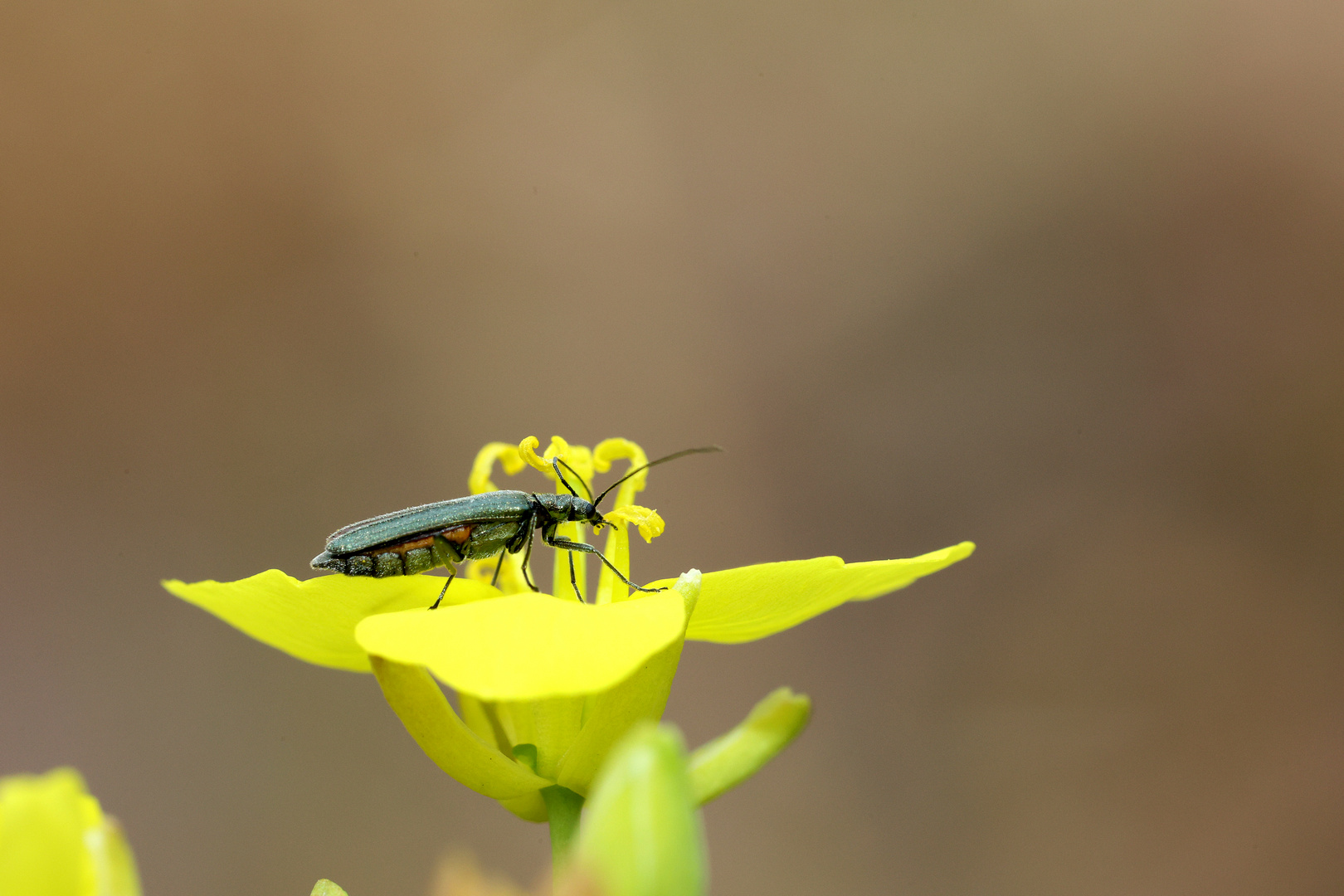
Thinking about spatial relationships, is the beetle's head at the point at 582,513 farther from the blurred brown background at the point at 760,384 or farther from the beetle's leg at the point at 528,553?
the blurred brown background at the point at 760,384

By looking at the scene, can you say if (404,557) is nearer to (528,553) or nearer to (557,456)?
(528,553)

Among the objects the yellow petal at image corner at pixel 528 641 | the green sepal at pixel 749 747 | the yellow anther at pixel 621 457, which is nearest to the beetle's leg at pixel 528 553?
the yellow anther at pixel 621 457

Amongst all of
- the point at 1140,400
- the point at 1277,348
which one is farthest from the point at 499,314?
the point at 1277,348

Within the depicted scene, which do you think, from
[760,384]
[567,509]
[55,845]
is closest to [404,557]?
[567,509]

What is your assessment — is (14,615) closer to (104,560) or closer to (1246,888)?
(104,560)

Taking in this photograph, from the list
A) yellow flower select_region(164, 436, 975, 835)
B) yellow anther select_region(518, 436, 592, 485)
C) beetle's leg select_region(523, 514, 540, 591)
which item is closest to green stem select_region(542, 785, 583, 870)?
yellow flower select_region(164, 436, 975, 835)
